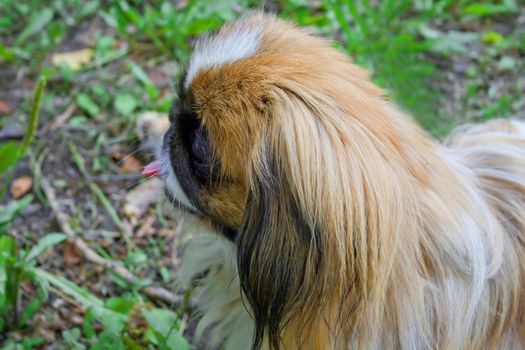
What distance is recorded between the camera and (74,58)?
4.32m

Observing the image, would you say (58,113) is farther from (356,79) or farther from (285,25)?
(356,79)

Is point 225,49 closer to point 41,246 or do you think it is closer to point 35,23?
point 41,246

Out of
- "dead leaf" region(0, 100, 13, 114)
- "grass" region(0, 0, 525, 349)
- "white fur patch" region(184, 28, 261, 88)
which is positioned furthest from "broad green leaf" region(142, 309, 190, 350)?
"dead leaf" region(0, 100, 13, 114)

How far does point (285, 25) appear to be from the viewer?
96.0 inches

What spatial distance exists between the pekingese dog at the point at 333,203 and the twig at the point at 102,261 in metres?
0.85

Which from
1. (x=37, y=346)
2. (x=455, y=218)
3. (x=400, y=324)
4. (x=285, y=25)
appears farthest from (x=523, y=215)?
(x=37, y=346)

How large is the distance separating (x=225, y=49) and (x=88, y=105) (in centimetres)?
200

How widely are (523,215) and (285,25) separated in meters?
0.95

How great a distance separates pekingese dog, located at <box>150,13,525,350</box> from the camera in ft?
6.34

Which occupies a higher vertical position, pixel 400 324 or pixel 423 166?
pixel 423 166

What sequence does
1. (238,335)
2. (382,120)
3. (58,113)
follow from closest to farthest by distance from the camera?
(382,120)
(238,335)
(58,113)

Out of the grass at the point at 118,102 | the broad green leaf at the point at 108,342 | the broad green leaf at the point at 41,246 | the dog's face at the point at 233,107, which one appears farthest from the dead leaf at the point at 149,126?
the dog's face at the point at 233,107

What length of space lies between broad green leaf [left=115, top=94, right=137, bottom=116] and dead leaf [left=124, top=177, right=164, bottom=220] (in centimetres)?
45

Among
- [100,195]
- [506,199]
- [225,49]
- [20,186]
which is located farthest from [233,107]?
[20,186]
